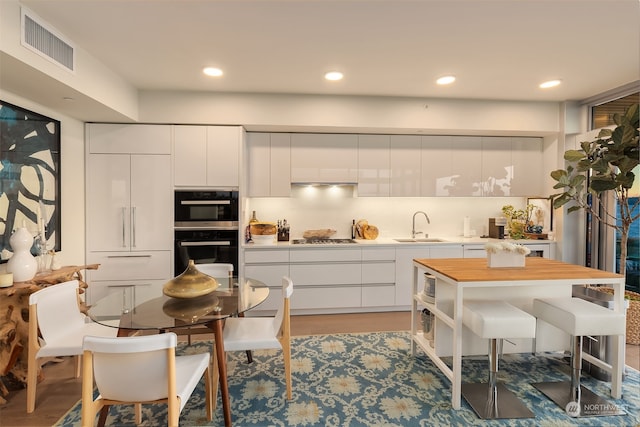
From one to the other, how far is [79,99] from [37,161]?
645 millimetres

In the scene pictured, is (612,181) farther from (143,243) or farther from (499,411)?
(143,243)

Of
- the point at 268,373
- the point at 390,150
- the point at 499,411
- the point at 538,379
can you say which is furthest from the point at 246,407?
the point at 390,150

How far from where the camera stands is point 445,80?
11.2ft

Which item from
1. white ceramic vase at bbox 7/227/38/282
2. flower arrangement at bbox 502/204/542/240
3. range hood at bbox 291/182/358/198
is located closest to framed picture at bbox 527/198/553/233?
flower arrangement at bbox 502/204/542/240

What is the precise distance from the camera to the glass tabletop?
194cm

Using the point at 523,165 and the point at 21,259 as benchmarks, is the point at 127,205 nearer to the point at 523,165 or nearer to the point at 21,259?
the point at 21,259

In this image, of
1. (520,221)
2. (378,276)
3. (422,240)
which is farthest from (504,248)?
(520,221)

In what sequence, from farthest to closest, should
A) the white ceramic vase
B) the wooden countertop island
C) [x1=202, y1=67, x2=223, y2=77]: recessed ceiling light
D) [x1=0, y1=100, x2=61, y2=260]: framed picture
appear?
[x1=202, y1=67, x2=223, y2=77]: recessed ceiling light < [x1=0, y1=100, x2=61, y2=260]: framed picture < the white ceramic vase < the wooden countertop island

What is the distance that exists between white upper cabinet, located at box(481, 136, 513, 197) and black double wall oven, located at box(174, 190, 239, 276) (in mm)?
3255

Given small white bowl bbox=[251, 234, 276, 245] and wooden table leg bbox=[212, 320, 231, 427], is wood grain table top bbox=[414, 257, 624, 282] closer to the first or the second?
wooden table leg bbox=[212, 320, 231, 427]

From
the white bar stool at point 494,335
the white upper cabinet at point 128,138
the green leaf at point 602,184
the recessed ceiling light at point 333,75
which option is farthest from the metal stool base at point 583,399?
the white upper cabinet at point 128,138

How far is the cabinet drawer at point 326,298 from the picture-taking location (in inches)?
161

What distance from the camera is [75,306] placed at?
2512 millimetres

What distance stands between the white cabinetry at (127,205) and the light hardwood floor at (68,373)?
99 centimetres
